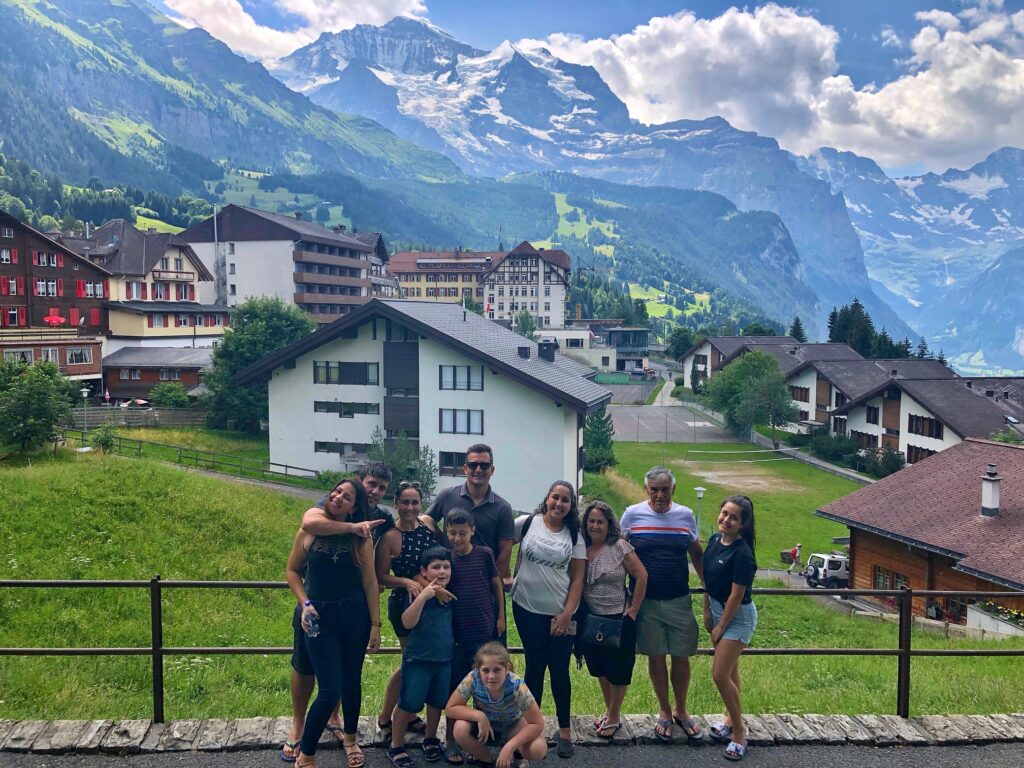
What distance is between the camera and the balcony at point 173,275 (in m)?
69.2

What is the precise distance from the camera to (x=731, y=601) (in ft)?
19.9

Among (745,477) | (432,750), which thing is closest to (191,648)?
(432,750)

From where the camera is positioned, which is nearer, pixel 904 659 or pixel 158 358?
pixel 904 659

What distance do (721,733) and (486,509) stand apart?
101 inches

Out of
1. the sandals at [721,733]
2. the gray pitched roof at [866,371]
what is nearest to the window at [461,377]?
the sandals at [721,733]

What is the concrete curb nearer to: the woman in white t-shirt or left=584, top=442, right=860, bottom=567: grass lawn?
the woman in white t-shirt

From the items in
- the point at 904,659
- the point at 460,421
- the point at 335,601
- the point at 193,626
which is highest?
the point at 335,601

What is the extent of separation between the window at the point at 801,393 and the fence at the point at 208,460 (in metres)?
47.6

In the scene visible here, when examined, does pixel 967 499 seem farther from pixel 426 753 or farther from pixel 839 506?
pixel 426 753

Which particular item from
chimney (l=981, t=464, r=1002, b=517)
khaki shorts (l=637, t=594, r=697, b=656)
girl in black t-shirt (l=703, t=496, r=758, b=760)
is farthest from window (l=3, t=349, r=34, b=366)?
girl in black t-shirt (l=703, t=496, r=758, b=760)

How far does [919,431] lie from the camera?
52.2 meters

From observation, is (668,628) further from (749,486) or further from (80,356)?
(80,356)

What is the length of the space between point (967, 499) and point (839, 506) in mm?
3773

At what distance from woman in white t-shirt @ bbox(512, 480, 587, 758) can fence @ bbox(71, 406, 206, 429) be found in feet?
130
